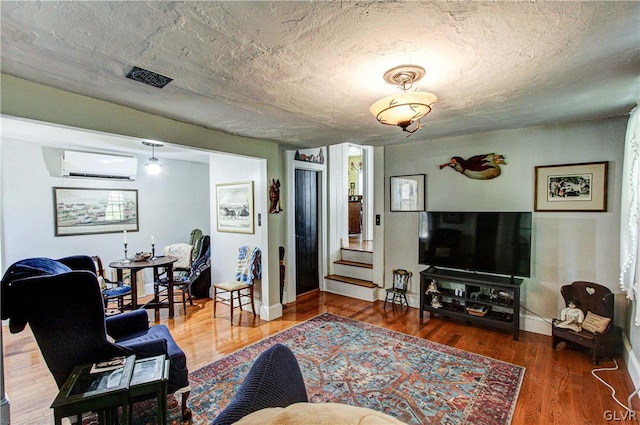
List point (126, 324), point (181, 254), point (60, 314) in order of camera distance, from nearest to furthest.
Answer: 1. point (60, 314)
2. point (126, 324)
3. point (181, 254)

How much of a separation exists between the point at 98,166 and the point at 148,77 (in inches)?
134

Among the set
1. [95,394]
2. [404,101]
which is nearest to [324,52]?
[404,101]

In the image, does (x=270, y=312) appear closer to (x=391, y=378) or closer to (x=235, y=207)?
(x=235, y=207)

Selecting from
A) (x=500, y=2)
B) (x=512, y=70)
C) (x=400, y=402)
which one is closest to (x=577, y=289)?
(x=400, y=402)

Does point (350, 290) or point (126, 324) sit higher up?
point (126, 324)

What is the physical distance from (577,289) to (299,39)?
3.47 metres

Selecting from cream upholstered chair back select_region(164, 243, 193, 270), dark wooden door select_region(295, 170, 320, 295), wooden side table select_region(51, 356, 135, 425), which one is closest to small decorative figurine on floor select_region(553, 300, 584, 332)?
dark wooden door select_region(295, 170, 320, 295)

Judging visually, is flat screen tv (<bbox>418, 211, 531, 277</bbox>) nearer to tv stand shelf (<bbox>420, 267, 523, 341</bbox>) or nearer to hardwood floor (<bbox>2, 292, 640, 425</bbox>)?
tv stand shelf (<bbox>420, 267, 523, 341</bbox>)

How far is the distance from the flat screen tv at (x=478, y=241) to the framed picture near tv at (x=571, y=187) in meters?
0.36

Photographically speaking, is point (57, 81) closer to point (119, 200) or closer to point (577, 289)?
point (119, 200)

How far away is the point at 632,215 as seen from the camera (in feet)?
7.22

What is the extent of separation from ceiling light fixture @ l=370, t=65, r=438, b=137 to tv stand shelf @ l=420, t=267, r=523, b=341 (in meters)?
2.28

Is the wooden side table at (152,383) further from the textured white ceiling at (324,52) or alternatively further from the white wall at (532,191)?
the white wall at (532,191)

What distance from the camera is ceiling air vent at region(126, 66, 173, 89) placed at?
1812 mm
